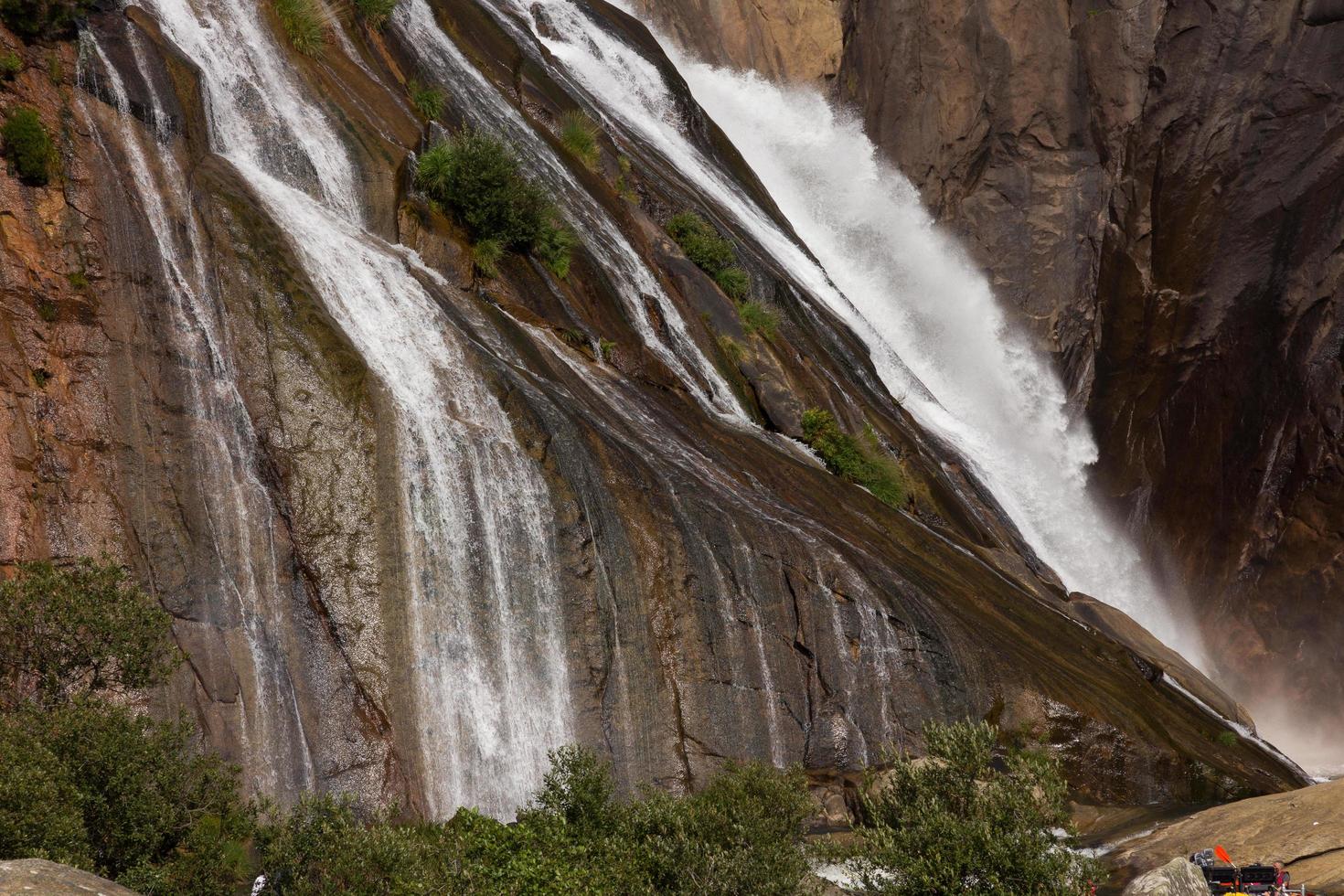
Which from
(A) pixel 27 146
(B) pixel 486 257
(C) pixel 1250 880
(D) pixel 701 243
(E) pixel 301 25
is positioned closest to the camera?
(C) pixel 1250 880

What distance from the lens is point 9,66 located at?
16.7m

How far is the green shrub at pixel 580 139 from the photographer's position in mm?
28938

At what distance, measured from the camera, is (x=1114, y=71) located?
41406 millimetres

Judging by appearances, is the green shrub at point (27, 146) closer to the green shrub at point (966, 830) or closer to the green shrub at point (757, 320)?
the green shrub at point (966, 830)

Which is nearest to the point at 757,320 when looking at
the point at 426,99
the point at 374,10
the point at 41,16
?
the point at 426,99

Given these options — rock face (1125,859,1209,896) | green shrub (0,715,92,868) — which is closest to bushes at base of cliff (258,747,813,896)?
green shrub (0,715,92,868)

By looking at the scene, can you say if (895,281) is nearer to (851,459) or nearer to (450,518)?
(851,459)

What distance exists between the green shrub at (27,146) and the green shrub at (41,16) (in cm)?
221

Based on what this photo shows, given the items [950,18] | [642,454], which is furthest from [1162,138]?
[642,454]

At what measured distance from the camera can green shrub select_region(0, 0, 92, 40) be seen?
1736cm

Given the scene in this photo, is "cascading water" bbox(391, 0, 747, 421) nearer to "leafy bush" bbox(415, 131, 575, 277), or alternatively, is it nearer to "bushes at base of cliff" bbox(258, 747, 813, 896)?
"leafy bush" bbox(415, 131, 575, 277)

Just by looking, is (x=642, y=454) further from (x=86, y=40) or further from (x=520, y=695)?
(x=86, y=40)

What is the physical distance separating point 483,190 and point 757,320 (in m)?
8.35

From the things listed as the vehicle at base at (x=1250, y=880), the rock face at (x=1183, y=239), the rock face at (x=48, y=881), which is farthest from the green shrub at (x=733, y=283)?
the rock face at (x=48, y=881)
